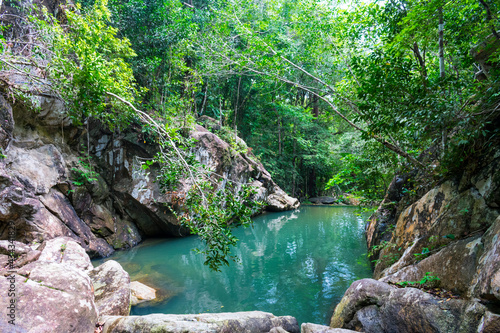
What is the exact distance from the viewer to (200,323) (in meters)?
3.09

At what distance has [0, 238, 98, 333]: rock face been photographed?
8.63ft

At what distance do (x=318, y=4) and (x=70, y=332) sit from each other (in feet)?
29.0

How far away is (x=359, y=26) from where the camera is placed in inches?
241

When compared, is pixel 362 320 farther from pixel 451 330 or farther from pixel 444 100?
pixel 444 100

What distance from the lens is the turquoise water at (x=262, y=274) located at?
4.92m

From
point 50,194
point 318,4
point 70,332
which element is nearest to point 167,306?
point 70,332

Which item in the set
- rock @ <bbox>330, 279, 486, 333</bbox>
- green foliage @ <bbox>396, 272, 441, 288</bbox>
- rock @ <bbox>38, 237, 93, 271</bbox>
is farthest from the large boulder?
green foliage @ <bbox>396, 272, 441, 288</bbox>

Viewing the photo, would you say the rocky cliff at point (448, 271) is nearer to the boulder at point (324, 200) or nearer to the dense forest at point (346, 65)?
the dense forest at point (346, 65)

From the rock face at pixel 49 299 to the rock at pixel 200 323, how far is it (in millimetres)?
368

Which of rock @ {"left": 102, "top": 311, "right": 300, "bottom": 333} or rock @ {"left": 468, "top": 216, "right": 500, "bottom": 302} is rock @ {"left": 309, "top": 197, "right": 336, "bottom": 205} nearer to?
rock @ {"left": 102, "top": 311, "right": 300, "bottom": 333}

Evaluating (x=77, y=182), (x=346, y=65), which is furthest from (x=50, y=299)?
(x=346, y=65)

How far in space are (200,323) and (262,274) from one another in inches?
149

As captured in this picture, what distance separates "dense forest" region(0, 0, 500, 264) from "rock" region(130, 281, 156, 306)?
2389mm

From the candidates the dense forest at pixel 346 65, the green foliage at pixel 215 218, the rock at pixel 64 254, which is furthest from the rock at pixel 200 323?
the dense forest at pixel 346 65
